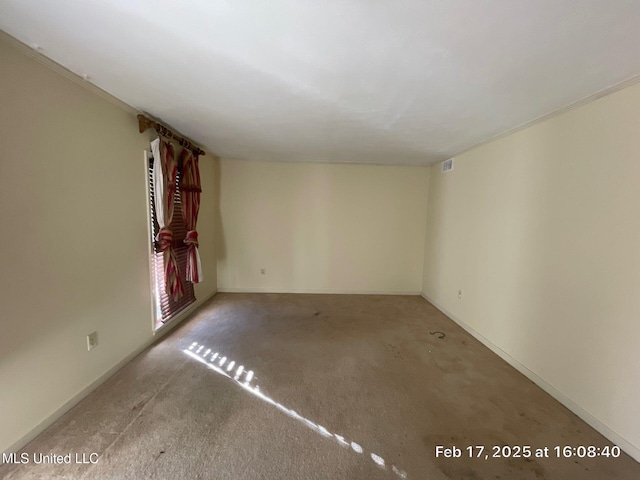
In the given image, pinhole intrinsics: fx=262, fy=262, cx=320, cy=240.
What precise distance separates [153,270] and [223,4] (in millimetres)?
2276

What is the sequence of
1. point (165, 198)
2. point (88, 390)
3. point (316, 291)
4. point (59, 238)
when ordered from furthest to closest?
point (316, 291) → point (165, 198) → point (88, 390) → point (59, 238)

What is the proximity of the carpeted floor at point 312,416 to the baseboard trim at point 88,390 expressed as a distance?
4 centimetres

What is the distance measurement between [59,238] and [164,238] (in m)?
0.90

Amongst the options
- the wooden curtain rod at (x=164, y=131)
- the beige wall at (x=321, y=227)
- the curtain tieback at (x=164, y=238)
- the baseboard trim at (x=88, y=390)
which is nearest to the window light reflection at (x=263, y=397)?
the baseboard trim at (x=88, y=390)

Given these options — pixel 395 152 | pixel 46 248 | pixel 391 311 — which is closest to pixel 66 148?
pixel 46 248

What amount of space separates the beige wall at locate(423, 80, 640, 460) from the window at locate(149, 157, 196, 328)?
3290 mm

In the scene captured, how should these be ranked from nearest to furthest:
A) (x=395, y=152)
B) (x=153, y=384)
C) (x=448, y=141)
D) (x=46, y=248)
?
(x=46, y=248)
(x=153, y=384)
(x=448, y=141)
(x=395, y=152)

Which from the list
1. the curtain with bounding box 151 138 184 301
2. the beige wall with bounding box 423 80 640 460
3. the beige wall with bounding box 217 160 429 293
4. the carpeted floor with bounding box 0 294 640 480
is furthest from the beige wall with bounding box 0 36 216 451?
the beige wall with bounding box 423 80 640 460

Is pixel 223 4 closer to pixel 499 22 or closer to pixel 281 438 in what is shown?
pixel 499 22

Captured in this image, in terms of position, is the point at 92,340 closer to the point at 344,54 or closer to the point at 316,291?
the point at 344,54

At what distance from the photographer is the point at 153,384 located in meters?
1.98

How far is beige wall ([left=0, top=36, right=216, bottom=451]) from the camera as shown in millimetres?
1348

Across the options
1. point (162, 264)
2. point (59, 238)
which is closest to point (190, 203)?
point (162, 264)

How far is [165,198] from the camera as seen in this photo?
8.05 feet
